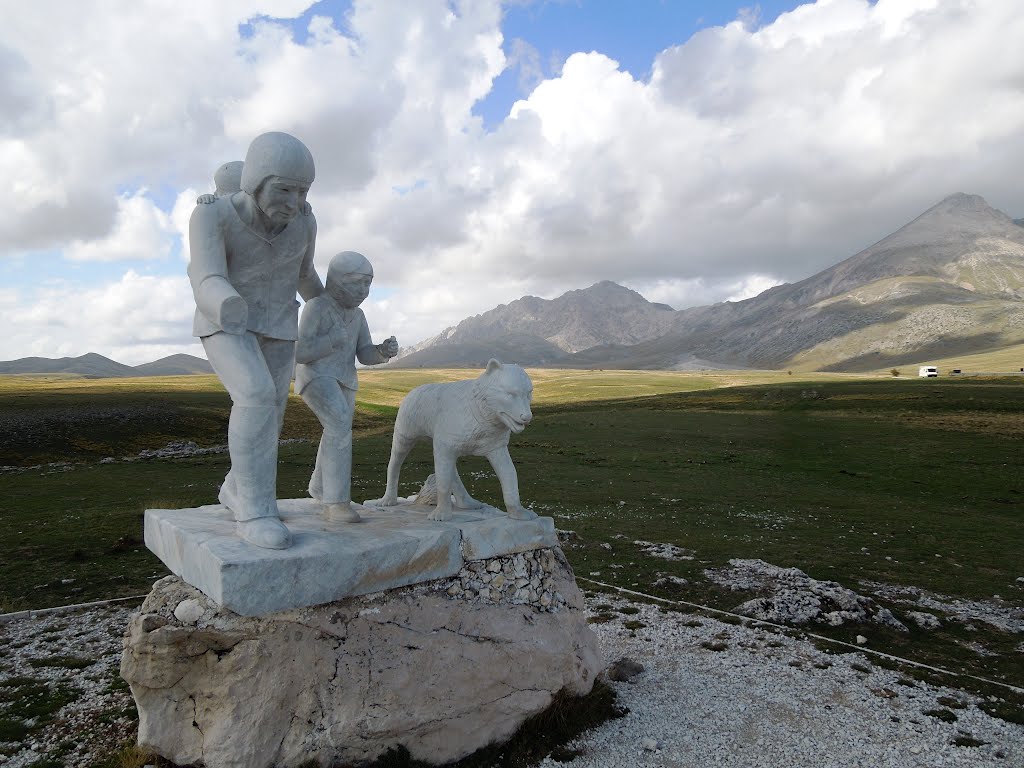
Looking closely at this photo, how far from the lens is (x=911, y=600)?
36.3 feet

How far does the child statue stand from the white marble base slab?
44cm

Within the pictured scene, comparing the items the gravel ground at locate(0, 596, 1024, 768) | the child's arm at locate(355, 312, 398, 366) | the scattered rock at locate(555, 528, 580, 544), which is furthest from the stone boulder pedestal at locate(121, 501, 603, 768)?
the scattered rock at locate(555, 528, 580, 544)

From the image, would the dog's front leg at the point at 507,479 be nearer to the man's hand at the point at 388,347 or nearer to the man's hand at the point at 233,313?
the man's hand at the point at 388,347

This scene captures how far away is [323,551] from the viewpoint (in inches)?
211

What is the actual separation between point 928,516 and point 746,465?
8638 mm

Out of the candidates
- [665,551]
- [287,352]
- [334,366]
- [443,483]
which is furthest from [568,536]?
[287,352]

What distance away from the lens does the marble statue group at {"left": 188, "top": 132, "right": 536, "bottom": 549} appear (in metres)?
5.45

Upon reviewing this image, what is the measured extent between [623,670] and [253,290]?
610 cm

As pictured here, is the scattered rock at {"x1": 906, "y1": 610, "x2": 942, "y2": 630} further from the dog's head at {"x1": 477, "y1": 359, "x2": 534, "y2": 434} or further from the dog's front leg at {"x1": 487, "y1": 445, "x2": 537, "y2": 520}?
the dog's head at {"x1": 477, "y1": 359, "x2": 534, "y2": 434}

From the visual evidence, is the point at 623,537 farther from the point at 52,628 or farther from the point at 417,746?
the point at 52,628

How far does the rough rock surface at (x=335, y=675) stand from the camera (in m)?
5.24

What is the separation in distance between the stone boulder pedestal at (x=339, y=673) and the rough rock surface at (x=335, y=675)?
10 millimetres

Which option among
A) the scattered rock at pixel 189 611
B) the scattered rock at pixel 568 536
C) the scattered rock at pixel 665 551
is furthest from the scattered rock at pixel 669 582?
the scattered rock at pixel 189 611

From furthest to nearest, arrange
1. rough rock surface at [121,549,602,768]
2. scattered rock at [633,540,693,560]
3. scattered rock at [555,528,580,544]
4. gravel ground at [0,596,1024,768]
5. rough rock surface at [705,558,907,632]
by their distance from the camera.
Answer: scattered rock at [555,528,580,544] → scattered rock at [633,540,693,560] → rough rock surface at [705,558,907,632] → gravel ground at [0,596,1024,768] → rough rock surface at [121,549,602,768]
